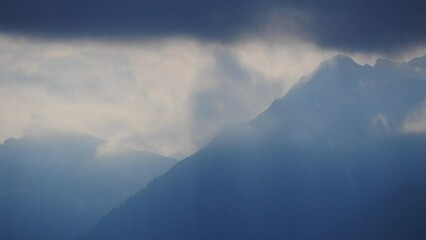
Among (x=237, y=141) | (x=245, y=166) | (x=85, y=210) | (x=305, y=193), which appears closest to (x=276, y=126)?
(x=237, y=141)

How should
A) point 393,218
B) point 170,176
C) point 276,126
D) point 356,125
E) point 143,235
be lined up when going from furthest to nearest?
point 276,126
point 170,176
point 356,125
point 393,218
point 143,235

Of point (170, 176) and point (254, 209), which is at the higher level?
point (170, 176)

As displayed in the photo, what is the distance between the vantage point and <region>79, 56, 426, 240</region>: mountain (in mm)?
35969

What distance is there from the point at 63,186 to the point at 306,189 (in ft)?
78.5

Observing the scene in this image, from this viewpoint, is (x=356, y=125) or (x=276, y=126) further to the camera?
(x=276, y=126)

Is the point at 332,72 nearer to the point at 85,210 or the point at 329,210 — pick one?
the point at 329,210

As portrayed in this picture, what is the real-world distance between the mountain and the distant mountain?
6.97ft

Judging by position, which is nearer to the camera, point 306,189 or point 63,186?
point 306,189

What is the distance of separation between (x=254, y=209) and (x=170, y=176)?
39.3 ft

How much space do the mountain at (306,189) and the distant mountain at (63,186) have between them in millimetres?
2124

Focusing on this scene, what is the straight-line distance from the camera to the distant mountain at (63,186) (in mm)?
37781

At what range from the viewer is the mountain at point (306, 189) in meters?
36.0

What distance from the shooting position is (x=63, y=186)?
1885 inches

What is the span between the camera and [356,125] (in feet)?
140
